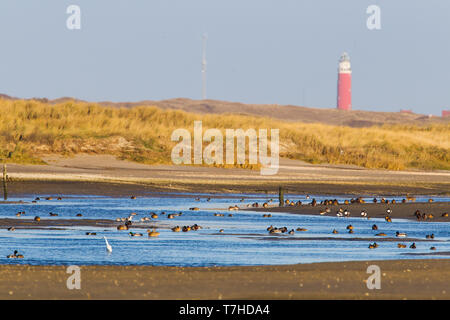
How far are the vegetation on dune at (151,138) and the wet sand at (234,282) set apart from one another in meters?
27.1

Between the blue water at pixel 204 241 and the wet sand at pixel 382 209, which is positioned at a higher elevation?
the blue water at pixel 204 241

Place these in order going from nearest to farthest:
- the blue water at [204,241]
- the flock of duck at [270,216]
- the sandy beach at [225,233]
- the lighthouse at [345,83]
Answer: the sandy beach at [225,233], the blue water at [204,241], the flock of duck at [270,216], the lighthouse at [345,83]

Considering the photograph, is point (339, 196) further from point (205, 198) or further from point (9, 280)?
point (9, 280)

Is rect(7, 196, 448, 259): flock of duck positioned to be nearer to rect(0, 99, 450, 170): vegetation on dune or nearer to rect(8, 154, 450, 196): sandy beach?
rect(8, 154, 450, 196): sandy beach

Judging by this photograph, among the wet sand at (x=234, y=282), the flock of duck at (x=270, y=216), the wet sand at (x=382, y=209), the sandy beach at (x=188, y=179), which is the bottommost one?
the sandy beach at (x=188, y=179)

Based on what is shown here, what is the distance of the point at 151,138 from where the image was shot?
48.6 metres

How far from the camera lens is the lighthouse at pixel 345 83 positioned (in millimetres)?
136500

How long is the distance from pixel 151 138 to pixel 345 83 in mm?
90220

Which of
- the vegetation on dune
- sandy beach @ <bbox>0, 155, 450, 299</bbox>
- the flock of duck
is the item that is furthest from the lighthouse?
the flock of duck

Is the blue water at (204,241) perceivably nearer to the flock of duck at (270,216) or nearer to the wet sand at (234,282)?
the flock of duck at (270,216)

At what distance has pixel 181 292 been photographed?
42.4ft

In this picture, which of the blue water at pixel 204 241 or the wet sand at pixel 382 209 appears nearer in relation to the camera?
the blue water at pixel 204 241

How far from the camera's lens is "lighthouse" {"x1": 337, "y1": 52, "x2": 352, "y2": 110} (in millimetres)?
136500

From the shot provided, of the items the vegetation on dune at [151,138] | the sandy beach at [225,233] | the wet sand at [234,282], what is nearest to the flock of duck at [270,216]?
the sandy beach at [225,233]
